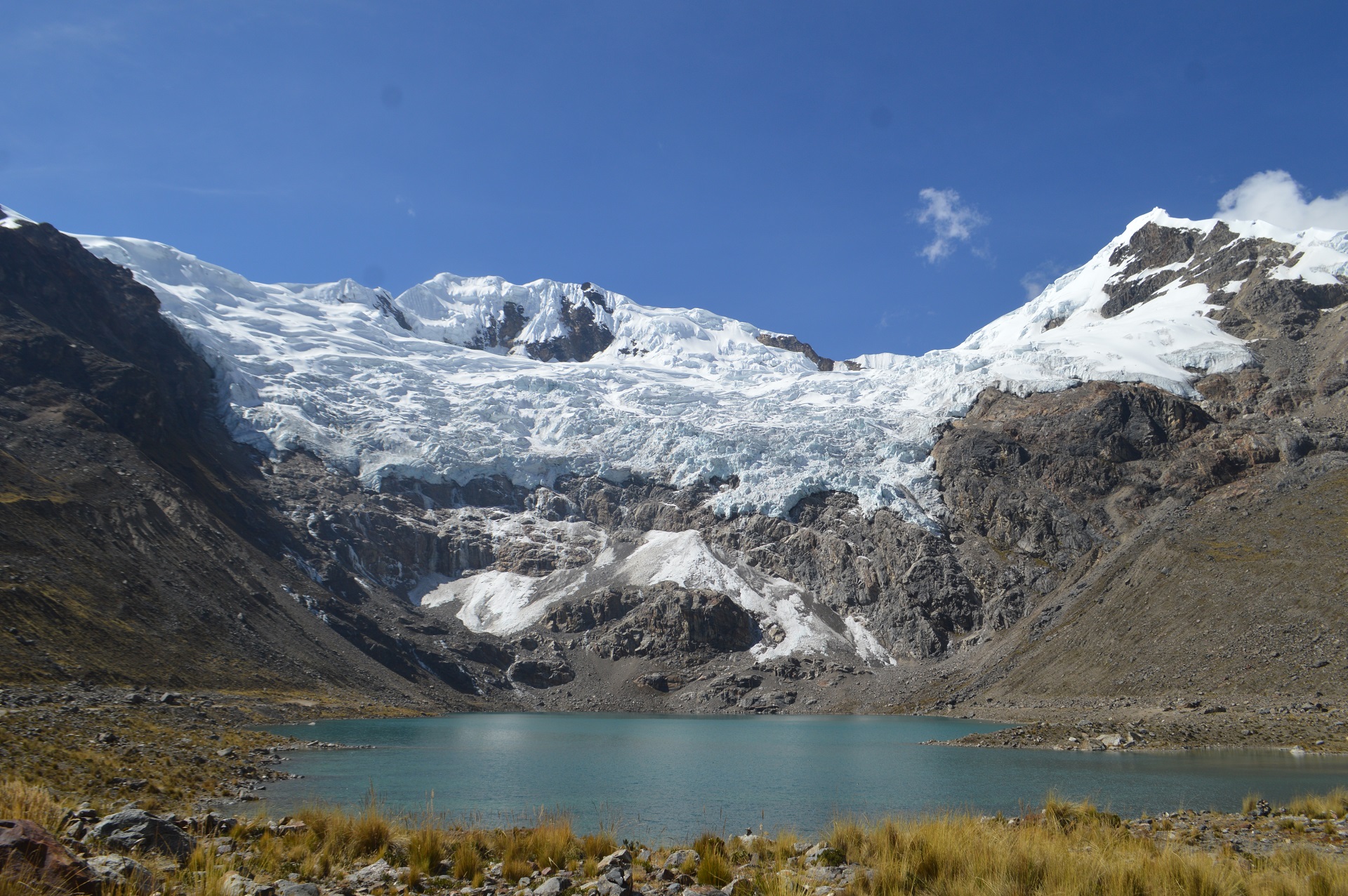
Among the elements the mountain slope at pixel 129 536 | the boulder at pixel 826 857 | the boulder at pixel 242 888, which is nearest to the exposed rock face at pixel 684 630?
the mountain slope at pixel 129 536

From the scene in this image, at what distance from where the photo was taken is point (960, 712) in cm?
8844

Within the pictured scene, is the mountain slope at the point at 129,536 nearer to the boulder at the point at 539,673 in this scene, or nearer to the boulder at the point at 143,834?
the boulder at the point at 539,673

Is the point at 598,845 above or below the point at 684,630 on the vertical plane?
above

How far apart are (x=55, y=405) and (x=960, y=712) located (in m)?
113

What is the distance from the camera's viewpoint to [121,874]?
9.16m

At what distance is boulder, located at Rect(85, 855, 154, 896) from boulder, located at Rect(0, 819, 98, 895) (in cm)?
18

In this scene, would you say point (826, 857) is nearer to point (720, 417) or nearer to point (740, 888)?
point (740, 888)

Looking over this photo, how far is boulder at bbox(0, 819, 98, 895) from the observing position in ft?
26.4

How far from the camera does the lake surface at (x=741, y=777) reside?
26.8 m

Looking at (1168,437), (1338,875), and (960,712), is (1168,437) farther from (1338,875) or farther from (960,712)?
(1338,875)

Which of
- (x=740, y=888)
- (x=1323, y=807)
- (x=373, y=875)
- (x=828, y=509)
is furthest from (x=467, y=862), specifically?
(x=828, y=509)

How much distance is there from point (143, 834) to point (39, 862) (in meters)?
3.61

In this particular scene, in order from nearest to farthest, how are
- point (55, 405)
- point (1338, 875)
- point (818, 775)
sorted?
1. point (1338, 875)
2. point (818, 775)
3. point (55, 405)

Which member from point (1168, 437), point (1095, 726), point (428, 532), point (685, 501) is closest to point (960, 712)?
point (1095, 726)
